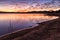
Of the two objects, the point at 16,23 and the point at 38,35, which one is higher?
the point at 38,35

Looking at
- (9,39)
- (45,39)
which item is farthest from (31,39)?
(9,39)

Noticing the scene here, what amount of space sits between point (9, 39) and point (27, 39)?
1058 mm

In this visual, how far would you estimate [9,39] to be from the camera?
8.47m

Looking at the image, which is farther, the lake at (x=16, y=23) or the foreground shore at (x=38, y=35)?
the lake at (x=16, y=23)

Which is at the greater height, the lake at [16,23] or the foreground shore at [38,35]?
the foreground shore at [38,35]

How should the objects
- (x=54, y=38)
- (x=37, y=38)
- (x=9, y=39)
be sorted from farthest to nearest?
1. (x=9, y=39)
2. (x=37, y=38)
3. (x=54, y=38)

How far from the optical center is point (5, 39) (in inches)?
328

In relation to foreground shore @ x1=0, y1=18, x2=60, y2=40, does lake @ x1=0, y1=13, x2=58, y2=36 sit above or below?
below

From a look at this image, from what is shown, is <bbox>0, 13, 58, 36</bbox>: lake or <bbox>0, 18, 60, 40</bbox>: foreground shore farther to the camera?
<bbox>0, 13, 58, 36</bbox>: lake

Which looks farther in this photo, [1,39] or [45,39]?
[1,39]

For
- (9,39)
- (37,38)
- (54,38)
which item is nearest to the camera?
(54,38)

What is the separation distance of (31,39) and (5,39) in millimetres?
1243

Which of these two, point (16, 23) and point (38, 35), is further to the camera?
point (16, 23)

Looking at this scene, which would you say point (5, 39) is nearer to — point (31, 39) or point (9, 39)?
point (9, 39)
